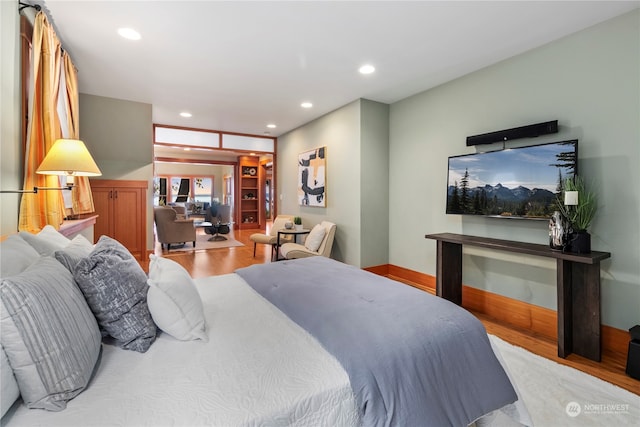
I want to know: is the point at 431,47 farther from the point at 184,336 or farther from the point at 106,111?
the point at 106,111

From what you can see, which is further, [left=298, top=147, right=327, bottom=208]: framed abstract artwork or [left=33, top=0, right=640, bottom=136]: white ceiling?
[left=298, top=147, right=327, bottom=208]: framed abstract artwork

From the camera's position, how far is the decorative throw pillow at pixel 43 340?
2.72 ft

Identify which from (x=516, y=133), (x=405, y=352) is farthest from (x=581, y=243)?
(x=405, y=352)

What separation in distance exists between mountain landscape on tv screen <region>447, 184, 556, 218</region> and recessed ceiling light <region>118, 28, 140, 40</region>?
3483 mm

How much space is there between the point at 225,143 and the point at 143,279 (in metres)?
5.34

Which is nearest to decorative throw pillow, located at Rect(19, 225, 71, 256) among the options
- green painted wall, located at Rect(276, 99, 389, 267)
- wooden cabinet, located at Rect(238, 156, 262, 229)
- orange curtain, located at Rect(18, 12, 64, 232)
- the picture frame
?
orange curtain, located at Rect(18, 12, 64, 232)

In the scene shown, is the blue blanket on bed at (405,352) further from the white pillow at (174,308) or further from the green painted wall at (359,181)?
the green painted wall at (359,181)

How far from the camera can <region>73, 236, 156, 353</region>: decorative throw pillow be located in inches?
46.5

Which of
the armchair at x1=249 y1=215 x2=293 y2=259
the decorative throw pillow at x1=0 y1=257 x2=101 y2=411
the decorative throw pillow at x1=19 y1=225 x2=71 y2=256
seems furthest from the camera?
the armchair at x1=249 y1=215 x2=293 y2=259

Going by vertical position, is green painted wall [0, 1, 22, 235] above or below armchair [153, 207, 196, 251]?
above

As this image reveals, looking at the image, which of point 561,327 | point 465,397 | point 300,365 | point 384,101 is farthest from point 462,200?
point 300,365

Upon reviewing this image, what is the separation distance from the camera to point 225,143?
6285 millimetres
